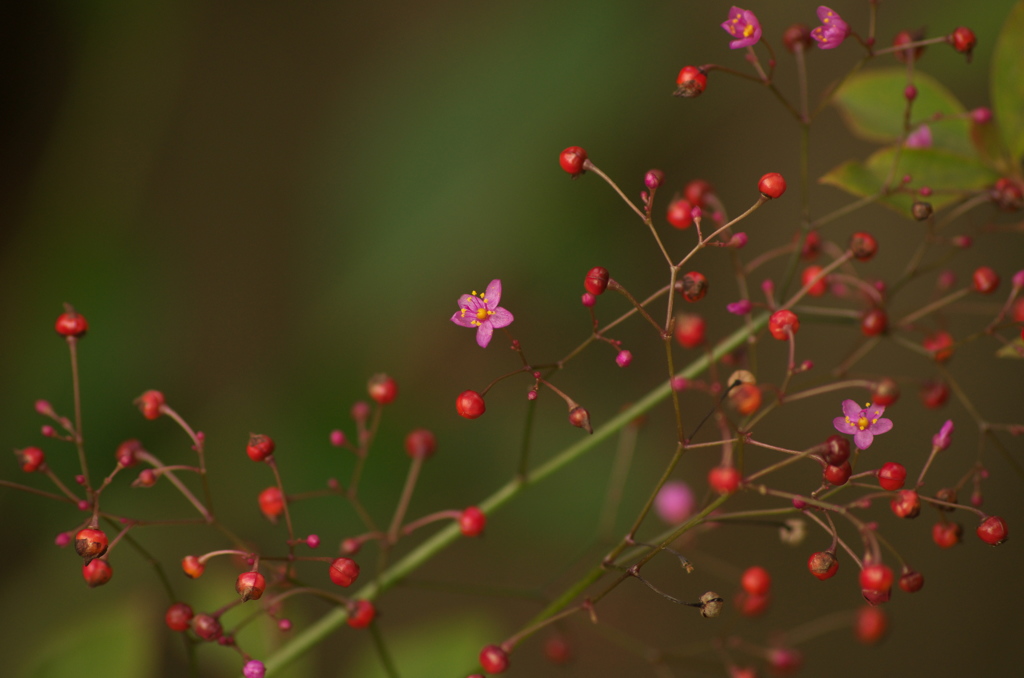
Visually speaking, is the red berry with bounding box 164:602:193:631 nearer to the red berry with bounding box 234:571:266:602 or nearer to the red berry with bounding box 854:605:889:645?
the red berry with bounding box 234:571:266:602

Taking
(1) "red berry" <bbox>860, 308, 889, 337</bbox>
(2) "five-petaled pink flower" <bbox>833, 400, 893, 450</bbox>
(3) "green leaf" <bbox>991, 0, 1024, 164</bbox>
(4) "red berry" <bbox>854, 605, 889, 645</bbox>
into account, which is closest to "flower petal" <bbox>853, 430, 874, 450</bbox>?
(2) "five-petaled pink flower" <bbox>833, 400, 893, 450</bbox>

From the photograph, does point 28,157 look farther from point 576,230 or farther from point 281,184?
point 576,230

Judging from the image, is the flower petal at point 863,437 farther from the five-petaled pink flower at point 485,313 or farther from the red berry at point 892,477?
the five-petaled pink flower at point 485,313

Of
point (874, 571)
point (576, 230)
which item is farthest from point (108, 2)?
point (874, 571)

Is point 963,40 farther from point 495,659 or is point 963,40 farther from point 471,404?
point 495,659

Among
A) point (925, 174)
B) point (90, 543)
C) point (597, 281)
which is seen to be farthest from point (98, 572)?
point (925, 174)
